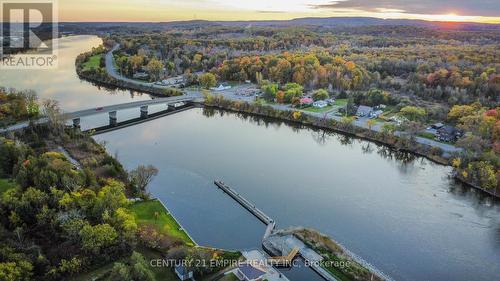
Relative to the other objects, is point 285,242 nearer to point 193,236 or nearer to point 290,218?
point 290,218

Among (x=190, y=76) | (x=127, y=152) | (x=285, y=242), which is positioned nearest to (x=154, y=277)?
(x=285, y=242)

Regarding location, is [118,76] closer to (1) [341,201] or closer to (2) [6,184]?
(2) [6,184]

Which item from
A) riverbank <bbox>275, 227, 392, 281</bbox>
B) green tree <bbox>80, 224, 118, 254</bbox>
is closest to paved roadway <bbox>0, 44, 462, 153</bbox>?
riverbank <bbox>275, 227, 392, 281</bbox>

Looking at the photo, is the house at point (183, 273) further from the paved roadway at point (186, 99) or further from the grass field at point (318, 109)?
the grass field at point (318, 109)

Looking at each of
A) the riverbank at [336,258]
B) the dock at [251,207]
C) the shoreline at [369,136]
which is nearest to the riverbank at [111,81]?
the shoreline at [369,136]

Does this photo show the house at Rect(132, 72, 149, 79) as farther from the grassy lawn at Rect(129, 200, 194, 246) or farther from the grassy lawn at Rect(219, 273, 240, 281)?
the grassy lawn at Rect(219, 273, 240, 281)
